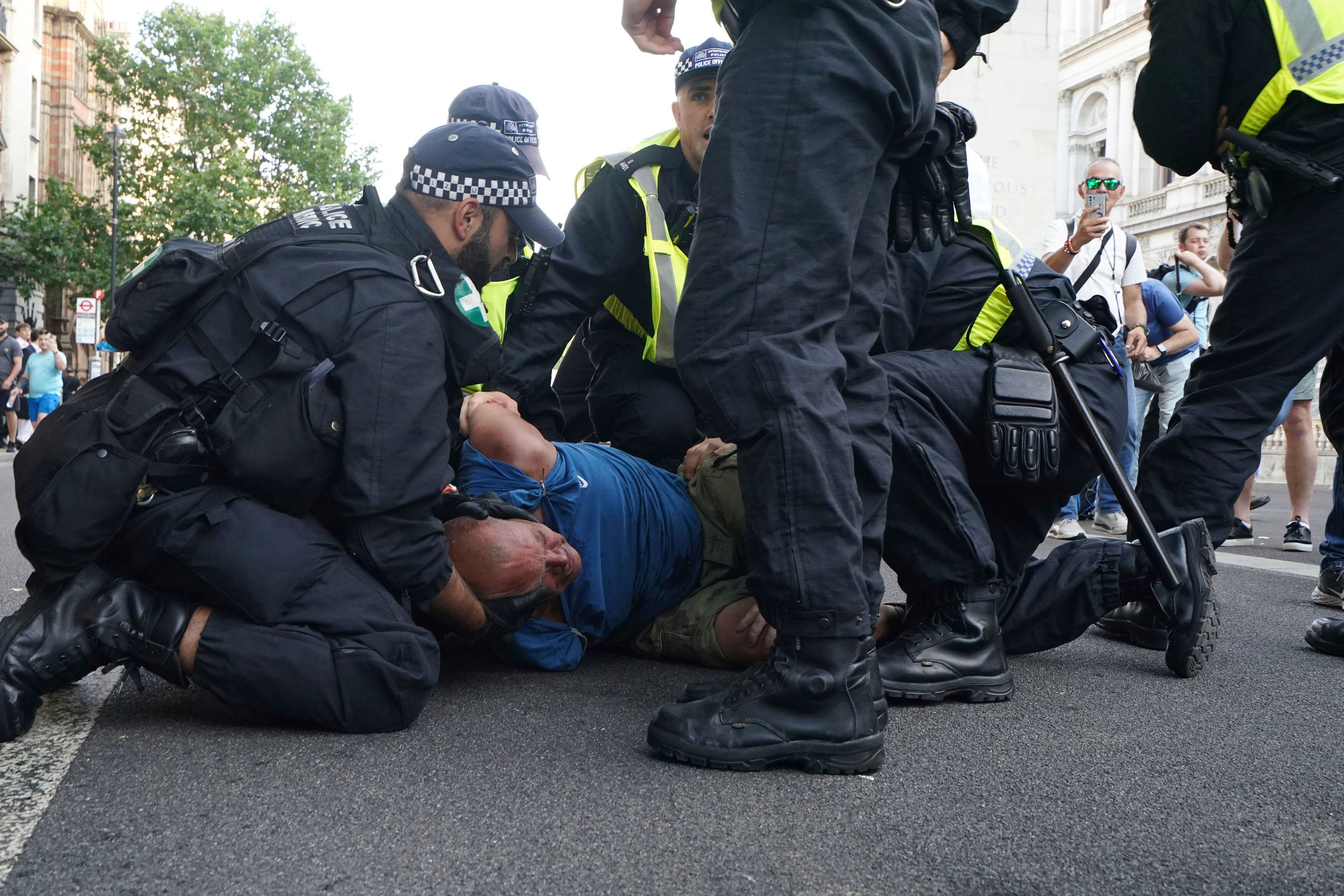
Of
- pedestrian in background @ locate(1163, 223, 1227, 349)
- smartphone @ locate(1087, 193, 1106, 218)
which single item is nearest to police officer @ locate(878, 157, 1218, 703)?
smartphone @ locate(1087, 193, 1106, 218)

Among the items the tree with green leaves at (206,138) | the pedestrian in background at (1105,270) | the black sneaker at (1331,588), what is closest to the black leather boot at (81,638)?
the black sneaker at (1331,588)

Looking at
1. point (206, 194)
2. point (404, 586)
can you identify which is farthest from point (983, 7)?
point (206, 194)

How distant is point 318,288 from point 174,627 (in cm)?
64

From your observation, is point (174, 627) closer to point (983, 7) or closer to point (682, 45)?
point (682, 45)

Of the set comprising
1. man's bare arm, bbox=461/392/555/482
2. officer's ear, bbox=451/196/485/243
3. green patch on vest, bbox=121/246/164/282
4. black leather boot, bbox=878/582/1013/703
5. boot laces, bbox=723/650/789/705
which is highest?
officer's ear, bbox=451/196/485/243

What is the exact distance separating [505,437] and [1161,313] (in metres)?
5.29

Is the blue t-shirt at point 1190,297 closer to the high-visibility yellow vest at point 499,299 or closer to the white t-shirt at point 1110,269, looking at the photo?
the white t-shirt at point 1110,269

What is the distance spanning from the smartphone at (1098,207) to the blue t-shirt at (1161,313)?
1.34 metres

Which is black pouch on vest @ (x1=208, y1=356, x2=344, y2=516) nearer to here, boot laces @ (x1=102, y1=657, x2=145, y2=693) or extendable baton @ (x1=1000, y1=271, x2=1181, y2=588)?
boot laces @ (x1=102, y1=657, x2=145, y2=693)

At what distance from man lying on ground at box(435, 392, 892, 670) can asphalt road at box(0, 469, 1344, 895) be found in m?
0.26

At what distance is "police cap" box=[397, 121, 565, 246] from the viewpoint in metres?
2.50

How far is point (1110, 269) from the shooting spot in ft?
20.4

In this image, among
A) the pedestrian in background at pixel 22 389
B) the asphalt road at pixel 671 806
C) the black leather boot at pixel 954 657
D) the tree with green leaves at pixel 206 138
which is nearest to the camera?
the asphalt road at pixel 671 806

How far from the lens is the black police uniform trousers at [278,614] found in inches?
81.8
